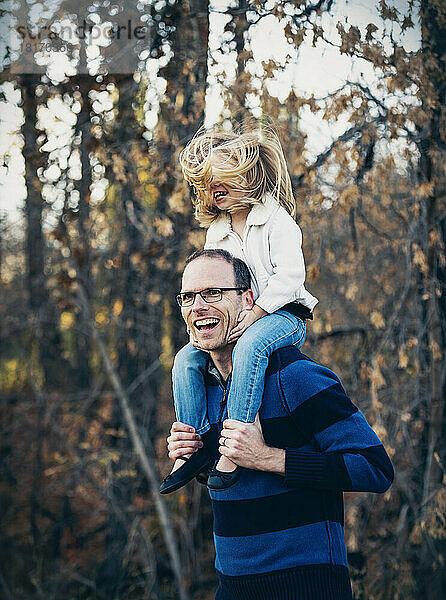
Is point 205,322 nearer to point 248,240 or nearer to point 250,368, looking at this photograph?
point 250,368

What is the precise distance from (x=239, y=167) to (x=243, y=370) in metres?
0.58

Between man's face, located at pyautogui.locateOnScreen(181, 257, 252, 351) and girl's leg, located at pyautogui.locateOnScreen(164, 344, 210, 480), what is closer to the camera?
man's face, located at pyautogui.locateOnScreen(181, 257, 252, 351)

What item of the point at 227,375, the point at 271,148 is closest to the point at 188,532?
the point at 227,375

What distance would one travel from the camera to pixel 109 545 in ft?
16.3

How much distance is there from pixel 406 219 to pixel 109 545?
320cm

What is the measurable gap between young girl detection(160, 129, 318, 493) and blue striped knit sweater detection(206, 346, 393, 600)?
115mm

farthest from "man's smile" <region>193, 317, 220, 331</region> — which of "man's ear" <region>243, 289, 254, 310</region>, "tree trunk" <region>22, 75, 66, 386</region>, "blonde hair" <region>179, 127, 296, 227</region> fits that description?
"tree trunk" <region>22, 75, 66, 386</region>

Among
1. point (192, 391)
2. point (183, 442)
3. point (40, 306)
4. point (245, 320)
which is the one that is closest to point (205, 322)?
point (245, 320)

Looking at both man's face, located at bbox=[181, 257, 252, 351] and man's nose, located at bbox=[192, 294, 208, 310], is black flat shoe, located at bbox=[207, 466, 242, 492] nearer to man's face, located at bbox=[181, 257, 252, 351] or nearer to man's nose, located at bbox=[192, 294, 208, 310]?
man's face, located at bbox=[181, 257, 252, 351]

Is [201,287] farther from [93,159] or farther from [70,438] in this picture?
[70,438]

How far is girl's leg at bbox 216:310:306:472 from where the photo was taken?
175 cm

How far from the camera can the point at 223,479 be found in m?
1.77

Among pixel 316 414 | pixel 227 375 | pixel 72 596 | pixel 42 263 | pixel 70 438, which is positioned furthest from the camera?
pixel 42 263

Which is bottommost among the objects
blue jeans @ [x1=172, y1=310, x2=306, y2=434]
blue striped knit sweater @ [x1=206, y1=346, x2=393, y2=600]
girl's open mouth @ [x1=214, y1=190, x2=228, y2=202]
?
blue striped knit sweater @ [x1=206, y1=346, x2=393, y2=600]
